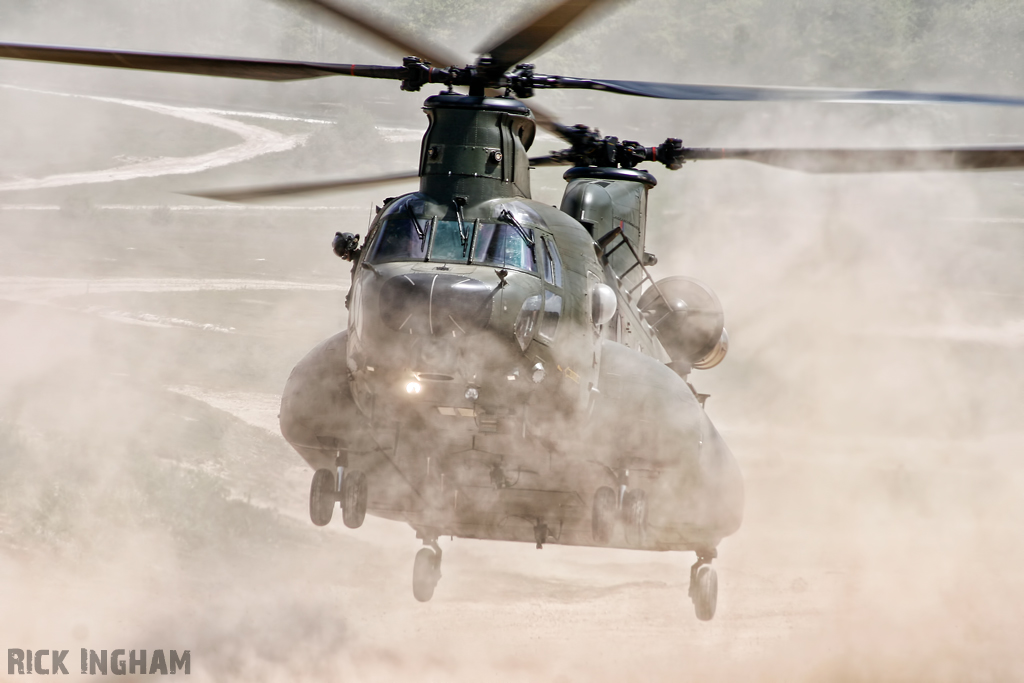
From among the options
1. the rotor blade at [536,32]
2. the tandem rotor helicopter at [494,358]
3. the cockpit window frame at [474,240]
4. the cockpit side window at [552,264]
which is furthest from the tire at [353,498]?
the rotor blade at [536,32]

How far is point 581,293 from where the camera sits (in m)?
8.82

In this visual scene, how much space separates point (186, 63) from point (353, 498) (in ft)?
11.8

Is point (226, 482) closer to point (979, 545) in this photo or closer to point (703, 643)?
point (703, 643)

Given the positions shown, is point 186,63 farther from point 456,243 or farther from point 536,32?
point 536,32

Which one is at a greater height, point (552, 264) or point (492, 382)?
point (552, 264)

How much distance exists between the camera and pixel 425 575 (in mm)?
10391

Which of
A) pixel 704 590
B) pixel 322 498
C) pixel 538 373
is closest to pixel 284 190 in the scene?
pixel 322 498

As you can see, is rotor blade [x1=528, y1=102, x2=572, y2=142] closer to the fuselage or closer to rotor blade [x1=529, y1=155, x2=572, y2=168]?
rotor blade [x1=529, y1=155, x2=572, y2=168]

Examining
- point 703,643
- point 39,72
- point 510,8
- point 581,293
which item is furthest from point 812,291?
point 39,72

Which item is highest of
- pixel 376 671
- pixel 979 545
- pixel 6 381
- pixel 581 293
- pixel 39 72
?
pixel 39 72

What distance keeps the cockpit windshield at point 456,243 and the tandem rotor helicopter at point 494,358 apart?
17 mm

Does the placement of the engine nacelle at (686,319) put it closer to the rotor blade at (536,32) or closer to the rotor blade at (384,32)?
the rotor blade at (384,32)

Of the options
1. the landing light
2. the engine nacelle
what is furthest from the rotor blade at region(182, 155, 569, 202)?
the engine nacelle

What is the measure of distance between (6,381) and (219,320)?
855cm
